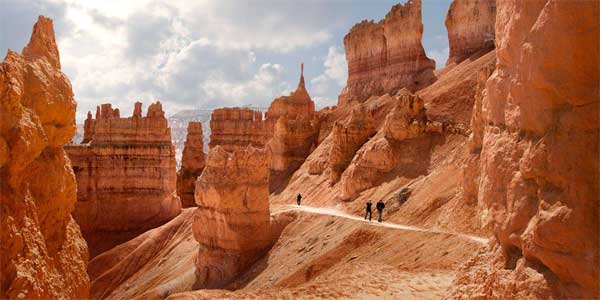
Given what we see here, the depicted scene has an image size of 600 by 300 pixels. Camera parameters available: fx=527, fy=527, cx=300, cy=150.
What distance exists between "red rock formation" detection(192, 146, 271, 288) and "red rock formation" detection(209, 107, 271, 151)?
24860mm

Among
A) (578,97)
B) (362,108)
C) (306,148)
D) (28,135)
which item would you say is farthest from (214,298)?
(306,148)

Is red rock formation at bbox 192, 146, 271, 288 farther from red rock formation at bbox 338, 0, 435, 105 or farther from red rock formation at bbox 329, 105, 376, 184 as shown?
red rock formation at bbox 338, 0, 435, 105

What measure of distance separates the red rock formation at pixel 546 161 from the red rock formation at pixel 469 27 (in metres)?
30.9

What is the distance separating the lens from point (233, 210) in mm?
24656

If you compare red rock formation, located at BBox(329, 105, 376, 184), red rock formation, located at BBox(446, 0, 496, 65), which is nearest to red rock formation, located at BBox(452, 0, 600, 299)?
red rock formation, located at BBox(329, 105, 376, 184)

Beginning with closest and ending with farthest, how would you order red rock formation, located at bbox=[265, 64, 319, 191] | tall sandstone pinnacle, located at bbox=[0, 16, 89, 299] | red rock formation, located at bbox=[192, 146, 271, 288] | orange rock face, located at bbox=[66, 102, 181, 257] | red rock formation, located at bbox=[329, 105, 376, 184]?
1. tall sandstone pinnacle, located at bbox=[0, 16, 89, 299]
2. red rock formation, located at bbox=[192, 146, 271, 288]
3. red rock formation, located at bbox=[329, 105, 376, 184]
4. orange rock face, located at bbox=[66, 102, 181, 257]
5. red rock formation, located at bbox=[265, 64, 319, 191]

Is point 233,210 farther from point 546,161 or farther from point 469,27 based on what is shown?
point 469,27

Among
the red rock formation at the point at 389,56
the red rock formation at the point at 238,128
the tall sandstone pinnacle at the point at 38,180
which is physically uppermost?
the red rock formation at the point at 389,56

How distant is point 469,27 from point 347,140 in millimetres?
14276

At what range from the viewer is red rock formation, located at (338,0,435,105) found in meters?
41.2

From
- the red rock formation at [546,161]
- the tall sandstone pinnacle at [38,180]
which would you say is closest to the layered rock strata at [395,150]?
the tall sandstone pinnacle at [38,180]

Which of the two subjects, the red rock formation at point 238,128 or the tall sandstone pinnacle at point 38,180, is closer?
the tall sandstone pinnacle at point 38,180

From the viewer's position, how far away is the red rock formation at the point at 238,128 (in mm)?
50656

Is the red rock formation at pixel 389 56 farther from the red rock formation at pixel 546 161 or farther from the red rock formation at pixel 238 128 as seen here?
the red rock formation at pixel 546 161
